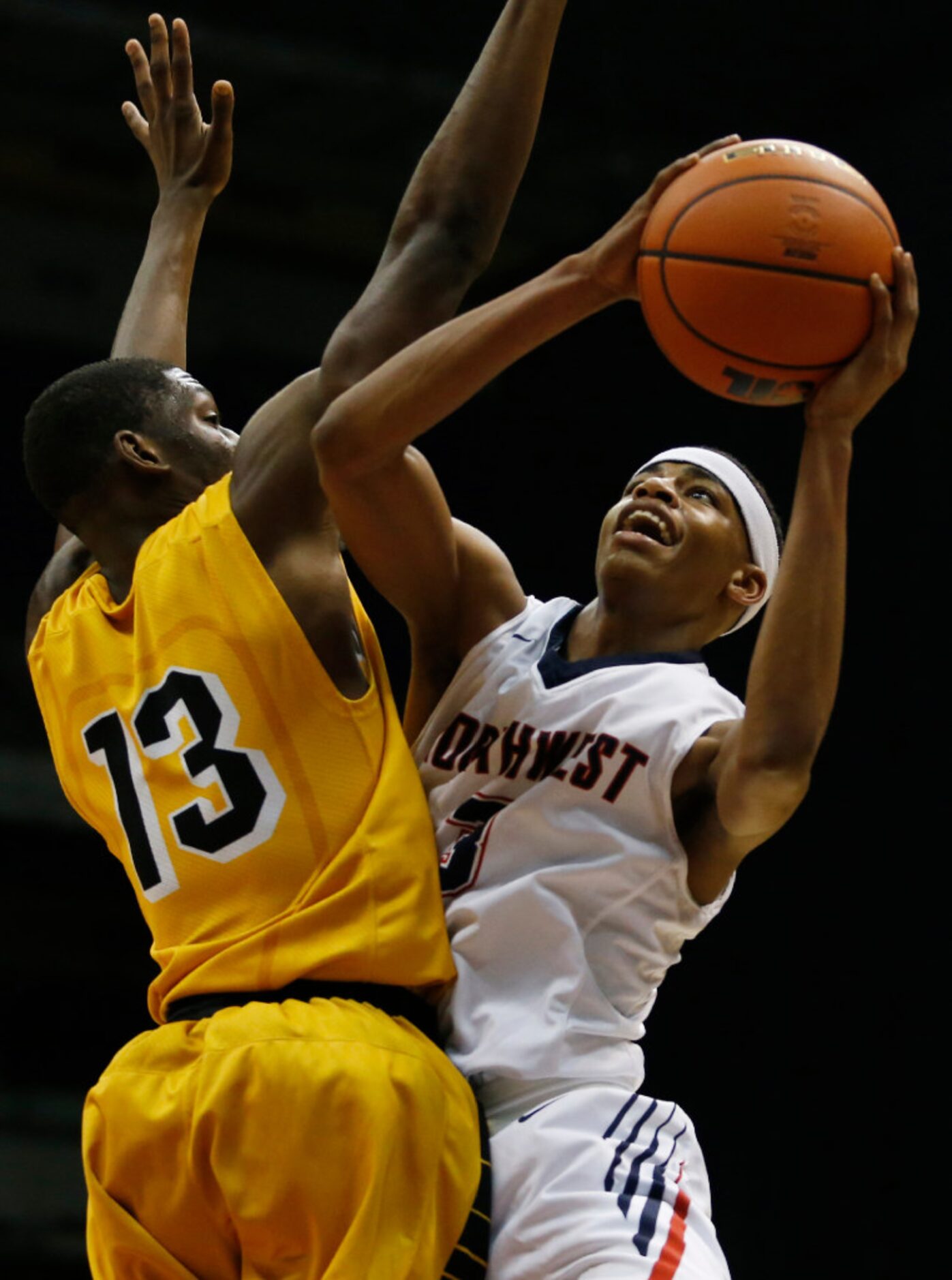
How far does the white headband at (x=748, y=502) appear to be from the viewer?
11.1 feet

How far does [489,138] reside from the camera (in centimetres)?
292

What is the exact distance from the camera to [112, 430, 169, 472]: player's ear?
10.3 feet

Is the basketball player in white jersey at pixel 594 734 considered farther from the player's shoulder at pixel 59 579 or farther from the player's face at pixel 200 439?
the player's shoulder at pixel 59 579

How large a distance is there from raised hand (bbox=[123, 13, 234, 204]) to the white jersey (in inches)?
57.2

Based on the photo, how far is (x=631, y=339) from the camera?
25.2ft

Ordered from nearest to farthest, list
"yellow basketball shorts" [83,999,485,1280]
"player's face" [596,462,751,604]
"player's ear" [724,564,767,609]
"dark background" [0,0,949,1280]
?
"yellow basketball shorts" [83,999,485,1280], "player's face" [596,462,751,604], "player's ear" [724,564,767,609], "dark background" [0,0,949,1280]

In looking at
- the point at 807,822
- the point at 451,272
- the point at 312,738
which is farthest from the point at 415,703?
the point at 807,822

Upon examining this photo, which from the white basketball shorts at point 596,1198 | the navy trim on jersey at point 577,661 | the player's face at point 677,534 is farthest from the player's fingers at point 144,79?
the white basketball shorts at point 596,1198

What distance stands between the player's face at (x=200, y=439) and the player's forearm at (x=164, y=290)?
311 millimetres

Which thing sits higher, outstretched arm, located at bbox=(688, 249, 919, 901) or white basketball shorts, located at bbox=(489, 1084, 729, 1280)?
outstretched arm, located at bbox=(688, 249, 919, 901)

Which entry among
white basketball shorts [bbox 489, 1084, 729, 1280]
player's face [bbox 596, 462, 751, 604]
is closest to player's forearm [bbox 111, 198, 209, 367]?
player's face [bbox 596, 462, 751, 604]

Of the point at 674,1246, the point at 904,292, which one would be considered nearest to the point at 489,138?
the point at 904,292

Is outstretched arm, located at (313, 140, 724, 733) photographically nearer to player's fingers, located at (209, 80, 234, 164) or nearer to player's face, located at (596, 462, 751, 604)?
player's face, located at (596, 462, 751, 604)

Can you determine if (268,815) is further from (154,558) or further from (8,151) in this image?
(8,151)
